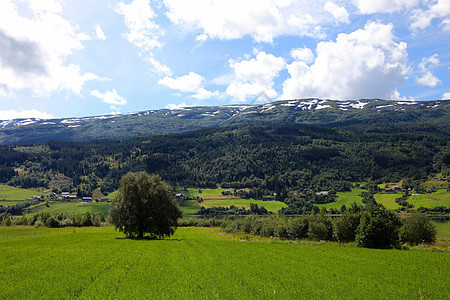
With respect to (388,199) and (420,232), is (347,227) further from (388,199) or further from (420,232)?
(388,199)

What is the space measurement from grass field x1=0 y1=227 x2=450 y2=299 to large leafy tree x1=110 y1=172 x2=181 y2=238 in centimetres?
1993

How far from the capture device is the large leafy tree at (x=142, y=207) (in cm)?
5373

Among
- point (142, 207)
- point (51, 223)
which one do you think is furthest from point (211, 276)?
point (51, 223)

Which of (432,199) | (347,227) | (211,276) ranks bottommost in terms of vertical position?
(432,199)

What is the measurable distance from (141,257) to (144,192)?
25499mm

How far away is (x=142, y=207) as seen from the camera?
179ft

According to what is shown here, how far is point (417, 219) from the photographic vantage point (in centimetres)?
7256

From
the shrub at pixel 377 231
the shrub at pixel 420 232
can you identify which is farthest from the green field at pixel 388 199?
the shrub at pixel 377 231

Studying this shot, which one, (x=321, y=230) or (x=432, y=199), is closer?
(x=321, y=230)

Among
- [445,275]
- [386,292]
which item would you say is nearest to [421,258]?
[445,275]

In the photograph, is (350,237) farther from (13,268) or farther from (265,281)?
(13,268)

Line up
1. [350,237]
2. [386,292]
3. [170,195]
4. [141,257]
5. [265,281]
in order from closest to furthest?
[386,292]
[265,281]
[141,257]
[170,195]
[350,237]

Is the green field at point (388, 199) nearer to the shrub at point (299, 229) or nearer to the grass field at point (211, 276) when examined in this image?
the shrub at point (299, 229)

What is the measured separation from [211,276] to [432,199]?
19594 centimetres
